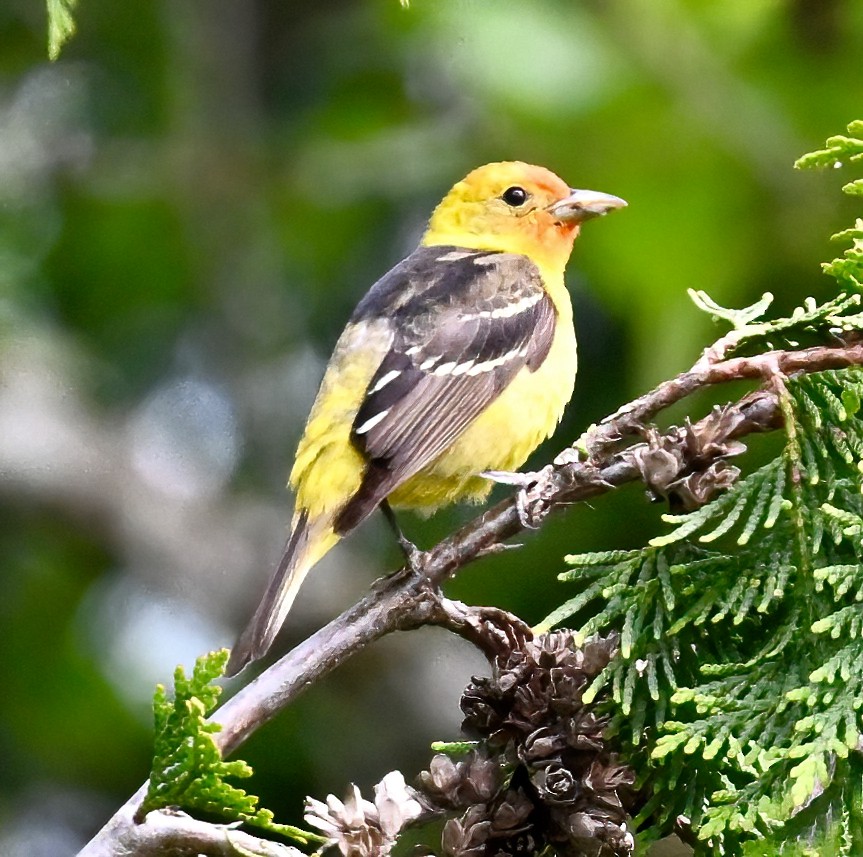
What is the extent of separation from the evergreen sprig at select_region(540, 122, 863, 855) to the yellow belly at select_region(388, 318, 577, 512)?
3.79ft

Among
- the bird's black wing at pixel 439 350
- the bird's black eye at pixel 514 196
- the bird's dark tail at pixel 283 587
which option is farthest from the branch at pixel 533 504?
the bird's black eye at pixel 514 196

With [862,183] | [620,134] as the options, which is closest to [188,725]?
[862,183]

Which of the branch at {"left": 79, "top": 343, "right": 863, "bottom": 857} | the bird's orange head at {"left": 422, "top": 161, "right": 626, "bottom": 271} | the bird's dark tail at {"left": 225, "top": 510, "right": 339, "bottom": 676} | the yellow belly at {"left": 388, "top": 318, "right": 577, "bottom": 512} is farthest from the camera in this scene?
the bird's orange head at {"left": 422, "top": 161, "right": 626, "bottom": 271}

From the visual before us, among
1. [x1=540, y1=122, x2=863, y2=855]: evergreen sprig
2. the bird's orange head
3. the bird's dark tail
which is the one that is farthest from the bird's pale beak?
[x1=540, y1=122, x2=863, y2=855]: evergreen sprig

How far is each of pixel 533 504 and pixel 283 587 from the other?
2.67 ft

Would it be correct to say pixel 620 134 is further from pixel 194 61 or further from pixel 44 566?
pixel 44 566

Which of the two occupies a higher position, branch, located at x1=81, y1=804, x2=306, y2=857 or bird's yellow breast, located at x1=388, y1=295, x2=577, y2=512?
bird's yellow breast, located at x1=388, y1=295, x2=577, y2=512

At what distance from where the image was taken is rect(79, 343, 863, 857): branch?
1.75 m

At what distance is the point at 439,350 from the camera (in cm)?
318

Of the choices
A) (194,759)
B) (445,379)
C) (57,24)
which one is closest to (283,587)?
(445,379)

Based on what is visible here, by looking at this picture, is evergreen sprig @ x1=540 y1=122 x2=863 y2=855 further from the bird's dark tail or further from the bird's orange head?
the bird's orange head

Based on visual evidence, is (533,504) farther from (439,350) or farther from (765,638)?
(439,350)

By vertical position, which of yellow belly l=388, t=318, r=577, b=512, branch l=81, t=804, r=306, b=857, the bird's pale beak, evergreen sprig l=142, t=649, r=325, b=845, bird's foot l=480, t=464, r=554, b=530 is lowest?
branch l=81, t=804, r=306, b=857

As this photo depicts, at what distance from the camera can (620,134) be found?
3445mm
